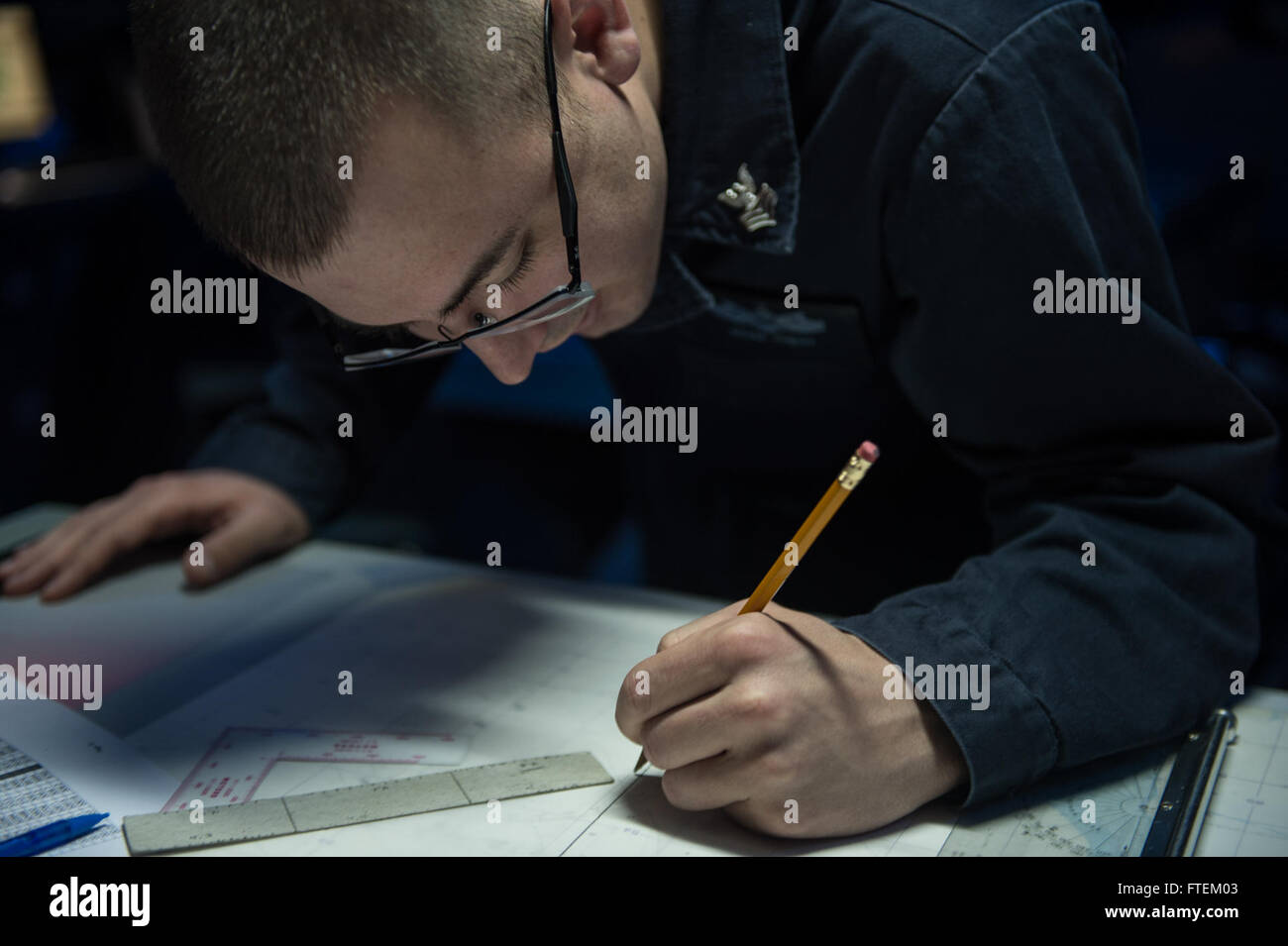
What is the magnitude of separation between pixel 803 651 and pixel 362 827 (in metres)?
0.32

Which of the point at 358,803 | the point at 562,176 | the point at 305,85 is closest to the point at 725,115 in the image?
the point at 562,176

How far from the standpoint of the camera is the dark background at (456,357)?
137cm

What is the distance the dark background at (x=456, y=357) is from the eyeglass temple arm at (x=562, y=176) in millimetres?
478

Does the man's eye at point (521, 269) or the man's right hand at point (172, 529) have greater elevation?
the man's eye at point (521, 269)

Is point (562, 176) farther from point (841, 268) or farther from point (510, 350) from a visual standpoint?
point (841, 268)

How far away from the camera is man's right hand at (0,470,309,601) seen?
1170mm

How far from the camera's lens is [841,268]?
0.97 meters

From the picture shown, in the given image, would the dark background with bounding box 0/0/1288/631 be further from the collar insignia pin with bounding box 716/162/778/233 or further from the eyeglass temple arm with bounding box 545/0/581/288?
the eyeglass temple arm with bounding box 545/0/581/288

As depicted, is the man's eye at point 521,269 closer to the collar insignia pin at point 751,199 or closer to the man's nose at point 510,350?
the man's nose at point 510,350

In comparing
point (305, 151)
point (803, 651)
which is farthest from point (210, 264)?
point (803, 651)

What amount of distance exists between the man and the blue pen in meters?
0.39

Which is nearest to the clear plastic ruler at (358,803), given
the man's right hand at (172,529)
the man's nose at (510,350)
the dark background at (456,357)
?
the man's nose at (510,350)

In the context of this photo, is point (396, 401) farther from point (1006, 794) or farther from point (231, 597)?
point (1006, 794)

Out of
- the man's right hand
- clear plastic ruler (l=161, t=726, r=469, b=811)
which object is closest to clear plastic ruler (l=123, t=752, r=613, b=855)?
clear plastic ruler (l=161, t=726, r=469, b=811)
